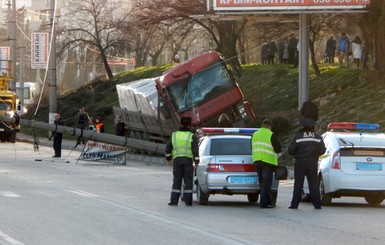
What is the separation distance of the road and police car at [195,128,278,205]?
363 mm

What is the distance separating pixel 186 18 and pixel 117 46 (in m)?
25.8

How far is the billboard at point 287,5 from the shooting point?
42969 mm

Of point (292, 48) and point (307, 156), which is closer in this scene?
point (307, 156)

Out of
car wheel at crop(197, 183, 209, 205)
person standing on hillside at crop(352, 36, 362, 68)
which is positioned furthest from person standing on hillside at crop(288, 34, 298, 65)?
car wheel at crop(197, 183, 209, 205)

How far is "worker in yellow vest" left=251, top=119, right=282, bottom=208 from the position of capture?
67.7 feet

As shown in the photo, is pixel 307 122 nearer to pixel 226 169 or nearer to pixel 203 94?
pixel 226 169

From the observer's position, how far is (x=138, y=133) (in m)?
48.7

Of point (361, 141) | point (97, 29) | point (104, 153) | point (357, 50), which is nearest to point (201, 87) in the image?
point (104, 153)

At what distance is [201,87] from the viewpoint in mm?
41469

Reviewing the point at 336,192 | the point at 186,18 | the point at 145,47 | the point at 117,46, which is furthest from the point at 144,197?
the point at 145,47

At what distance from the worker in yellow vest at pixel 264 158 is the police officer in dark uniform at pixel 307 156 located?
1.19 ft

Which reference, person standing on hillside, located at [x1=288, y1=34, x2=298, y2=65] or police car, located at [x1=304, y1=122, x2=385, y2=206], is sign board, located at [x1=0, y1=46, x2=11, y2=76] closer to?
person standing on hillside, located at [x1=288, y1=34, x2=298, y2=65]

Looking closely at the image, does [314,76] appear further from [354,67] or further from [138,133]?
[138,133]

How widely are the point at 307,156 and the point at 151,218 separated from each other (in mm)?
4234
